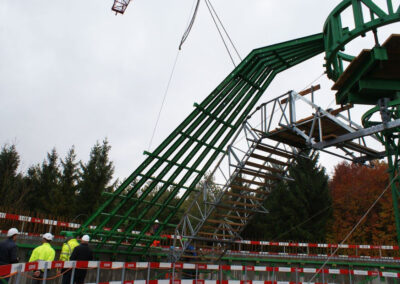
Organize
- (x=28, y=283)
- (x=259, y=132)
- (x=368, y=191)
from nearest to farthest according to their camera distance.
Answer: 1. (x=28, y=283)
2. (x=259, y=132)
3. (x=368, y=191)

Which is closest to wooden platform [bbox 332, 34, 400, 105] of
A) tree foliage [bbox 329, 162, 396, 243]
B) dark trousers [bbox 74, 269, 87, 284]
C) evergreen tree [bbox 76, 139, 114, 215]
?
dark trousers [bbox 74, 269, 87, 284]

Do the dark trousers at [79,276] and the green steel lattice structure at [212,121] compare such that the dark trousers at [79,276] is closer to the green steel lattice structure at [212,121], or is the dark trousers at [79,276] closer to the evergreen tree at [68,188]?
the green steel lattice structure at [212,121]

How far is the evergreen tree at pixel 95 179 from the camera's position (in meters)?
31.3

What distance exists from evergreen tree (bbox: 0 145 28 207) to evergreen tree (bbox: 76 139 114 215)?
5053mm

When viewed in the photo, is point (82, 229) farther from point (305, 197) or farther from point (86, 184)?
point (305, 197)

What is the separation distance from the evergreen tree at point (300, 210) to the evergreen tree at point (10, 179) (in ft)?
71.3

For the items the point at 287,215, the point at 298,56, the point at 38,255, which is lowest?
the point at 38,255

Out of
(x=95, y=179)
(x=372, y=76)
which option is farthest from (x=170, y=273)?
(x=95, y=179)

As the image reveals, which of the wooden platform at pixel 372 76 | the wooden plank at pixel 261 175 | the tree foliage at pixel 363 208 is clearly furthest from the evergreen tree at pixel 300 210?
the wooden platform at pixel 372 76

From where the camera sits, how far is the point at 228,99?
11266 mm

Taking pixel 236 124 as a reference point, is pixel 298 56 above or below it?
above

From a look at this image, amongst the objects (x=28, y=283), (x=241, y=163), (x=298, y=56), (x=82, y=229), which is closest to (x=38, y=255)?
(x=28, y=283)

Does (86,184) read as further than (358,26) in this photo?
Yes

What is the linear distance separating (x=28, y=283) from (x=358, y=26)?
10.2 metres
